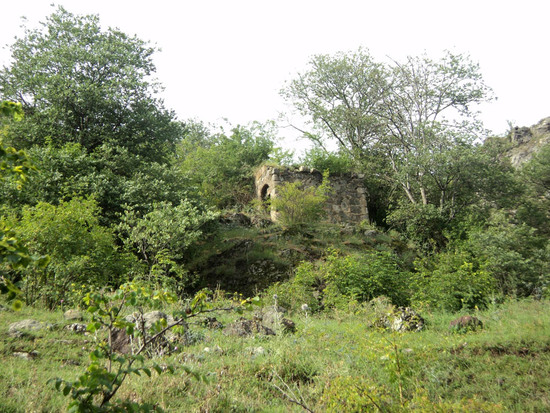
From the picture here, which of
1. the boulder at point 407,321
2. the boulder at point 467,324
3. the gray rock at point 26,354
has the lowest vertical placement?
the boulder at point 407,321

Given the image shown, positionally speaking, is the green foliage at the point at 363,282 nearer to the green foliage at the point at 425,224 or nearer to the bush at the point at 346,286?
the bush at the point at 346,286

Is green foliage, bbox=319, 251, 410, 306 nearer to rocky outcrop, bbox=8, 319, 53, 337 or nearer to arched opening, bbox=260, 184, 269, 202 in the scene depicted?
rocky outcrop, bbox=8, 319, 53, 337

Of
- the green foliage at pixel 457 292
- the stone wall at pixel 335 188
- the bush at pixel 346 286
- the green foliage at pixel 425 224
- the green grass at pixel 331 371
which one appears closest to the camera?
the green grass at pixel 331 371

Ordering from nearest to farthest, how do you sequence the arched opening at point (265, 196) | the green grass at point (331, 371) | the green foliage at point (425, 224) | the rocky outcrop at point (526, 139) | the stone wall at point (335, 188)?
the green grass at point (331, 371) < the green foliage at point (425, 224) < the arched opening at point (265, 196) < the stone wall at point (335, 188) < the rocky outcrop at point (526, 139)

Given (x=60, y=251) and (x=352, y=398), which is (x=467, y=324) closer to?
(x=352, y=398)

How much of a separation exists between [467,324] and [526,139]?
2519 centimetres

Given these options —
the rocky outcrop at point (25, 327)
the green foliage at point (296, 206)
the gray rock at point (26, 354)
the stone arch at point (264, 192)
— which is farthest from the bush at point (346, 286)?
the stone arch at point (264, 192)

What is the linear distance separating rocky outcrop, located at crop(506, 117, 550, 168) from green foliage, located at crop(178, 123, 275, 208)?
655 inches

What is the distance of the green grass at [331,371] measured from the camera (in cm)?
314

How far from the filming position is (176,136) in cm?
1497

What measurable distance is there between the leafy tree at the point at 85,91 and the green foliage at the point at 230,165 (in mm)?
2490

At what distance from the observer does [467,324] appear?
5.59 m

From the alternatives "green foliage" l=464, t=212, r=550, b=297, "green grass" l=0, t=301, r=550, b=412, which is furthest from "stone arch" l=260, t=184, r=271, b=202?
"green grass" l=0, t=301, r=550, b=412

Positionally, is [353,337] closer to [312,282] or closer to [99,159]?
[312,282]
